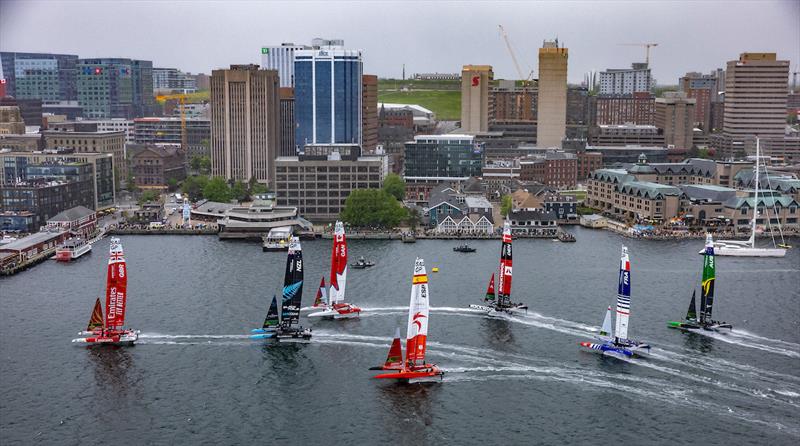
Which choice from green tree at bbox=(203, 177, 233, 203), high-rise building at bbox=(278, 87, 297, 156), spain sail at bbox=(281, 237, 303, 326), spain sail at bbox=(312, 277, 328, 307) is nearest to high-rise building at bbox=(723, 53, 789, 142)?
high-rise building at bbox=(278, 87, 297, 156)

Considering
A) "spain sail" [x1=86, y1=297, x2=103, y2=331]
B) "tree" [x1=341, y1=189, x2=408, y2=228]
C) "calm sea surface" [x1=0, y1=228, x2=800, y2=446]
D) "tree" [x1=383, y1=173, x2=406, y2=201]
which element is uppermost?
"tree" [x1=383, y1=173, x2=406, y2=201]

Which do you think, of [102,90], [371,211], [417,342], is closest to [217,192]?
[371,211]

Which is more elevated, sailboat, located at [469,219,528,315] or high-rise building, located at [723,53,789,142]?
high-rise building, located at [723,53,789,142]

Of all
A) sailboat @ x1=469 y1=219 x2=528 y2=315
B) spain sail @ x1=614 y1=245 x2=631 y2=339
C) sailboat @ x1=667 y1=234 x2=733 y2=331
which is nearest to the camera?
spain sail @ x1=614 y1=245 x2=631 y2=339

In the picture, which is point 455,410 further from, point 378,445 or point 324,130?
point 324,130

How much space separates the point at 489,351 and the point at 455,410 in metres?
8.18

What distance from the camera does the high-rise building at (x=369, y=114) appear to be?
134125 millimetres

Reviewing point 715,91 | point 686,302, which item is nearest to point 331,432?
point 686,302

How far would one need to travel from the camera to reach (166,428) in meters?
37.9

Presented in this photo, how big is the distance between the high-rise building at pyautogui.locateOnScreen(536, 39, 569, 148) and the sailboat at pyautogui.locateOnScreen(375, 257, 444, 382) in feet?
345

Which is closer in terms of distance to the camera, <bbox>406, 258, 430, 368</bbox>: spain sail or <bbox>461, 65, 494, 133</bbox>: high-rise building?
<bbox>406, 258, 430, 368</bbox>: spain sail

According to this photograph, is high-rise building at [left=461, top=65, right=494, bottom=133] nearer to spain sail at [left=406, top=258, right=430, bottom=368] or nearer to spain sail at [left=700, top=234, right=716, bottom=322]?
spain sail at [left=700, top=234, right=716, bottom=322]

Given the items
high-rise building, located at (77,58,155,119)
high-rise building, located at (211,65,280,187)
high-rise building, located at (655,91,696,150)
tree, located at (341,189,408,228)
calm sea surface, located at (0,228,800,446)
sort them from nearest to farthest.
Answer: calm sea surface, located at (0,228,800,446)
tree, located at (341,189,408,228)
high-rise building, located at (211,65,280,187)
high-rise building, located at (655,91,696,150)
high-rise building, located at (77,58,155,119)

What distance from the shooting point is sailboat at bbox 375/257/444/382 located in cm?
4322
